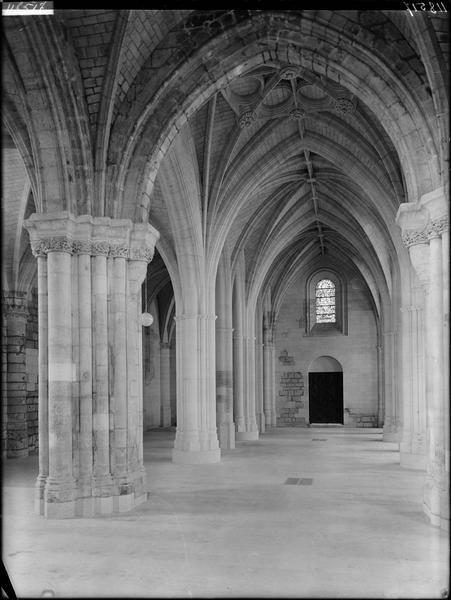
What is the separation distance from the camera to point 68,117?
9.88 m

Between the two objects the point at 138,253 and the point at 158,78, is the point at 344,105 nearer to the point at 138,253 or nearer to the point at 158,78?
the point at 158,78

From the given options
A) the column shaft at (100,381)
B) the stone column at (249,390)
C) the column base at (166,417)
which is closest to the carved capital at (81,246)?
the column shaft at (100,381)

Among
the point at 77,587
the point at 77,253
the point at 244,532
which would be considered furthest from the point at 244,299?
the point at 77,587

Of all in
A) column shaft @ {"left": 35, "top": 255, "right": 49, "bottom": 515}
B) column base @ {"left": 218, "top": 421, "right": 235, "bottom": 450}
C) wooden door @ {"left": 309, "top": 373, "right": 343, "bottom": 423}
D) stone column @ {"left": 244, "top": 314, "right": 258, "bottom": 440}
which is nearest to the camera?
column shaft @ {"left": 35, "top": 255, "right": 49, "bottom": 515}

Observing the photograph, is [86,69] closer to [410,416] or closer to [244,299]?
[410,416]

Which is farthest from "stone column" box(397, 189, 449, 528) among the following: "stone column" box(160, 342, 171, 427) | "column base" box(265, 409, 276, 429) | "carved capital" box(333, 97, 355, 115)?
"stone column" box(160, 342, 171, 427)

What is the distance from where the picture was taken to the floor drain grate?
12.4m

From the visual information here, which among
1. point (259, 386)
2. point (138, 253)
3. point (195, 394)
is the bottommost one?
point (259, 386)

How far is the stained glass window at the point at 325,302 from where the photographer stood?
3331cm

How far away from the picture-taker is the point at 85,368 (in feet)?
32.3

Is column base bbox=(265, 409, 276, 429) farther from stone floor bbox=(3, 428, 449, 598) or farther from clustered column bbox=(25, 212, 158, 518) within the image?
clustered column bbox=(25, 212, 158, 518)

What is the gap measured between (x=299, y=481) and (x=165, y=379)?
20.0m

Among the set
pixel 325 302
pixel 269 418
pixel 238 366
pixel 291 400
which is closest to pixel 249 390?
pixel 238 366

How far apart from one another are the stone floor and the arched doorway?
19270 mm
